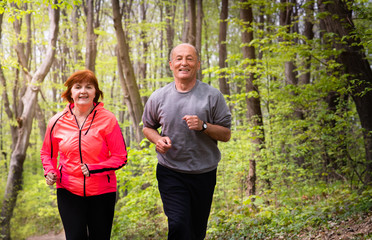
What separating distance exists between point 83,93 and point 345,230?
435cm

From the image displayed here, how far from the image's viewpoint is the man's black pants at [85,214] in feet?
10.6

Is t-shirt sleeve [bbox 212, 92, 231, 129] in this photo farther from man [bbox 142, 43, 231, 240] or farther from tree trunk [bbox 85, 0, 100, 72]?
tree trunk [bbox 85, 0, 100, 72]

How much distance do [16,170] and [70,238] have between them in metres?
10.8

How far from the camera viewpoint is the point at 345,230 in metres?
5.32

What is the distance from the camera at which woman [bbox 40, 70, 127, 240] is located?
10.6 feet

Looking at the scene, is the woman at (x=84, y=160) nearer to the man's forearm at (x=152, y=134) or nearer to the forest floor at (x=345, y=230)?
the man's forearm at (x=152, y=134)

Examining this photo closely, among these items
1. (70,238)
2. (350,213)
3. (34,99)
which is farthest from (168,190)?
(34,99)

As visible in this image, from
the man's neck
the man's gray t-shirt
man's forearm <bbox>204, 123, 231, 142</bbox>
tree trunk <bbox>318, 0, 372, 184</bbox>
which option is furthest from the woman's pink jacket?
tree trunk <bbox>318, 0, 372, 184</bbox>

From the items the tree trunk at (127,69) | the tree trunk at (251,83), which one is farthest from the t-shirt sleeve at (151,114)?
the tree trunk at (127,69)

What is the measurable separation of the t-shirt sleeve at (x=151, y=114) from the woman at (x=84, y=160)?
313 millimetres

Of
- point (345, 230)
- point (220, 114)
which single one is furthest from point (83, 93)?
point (345, 230)

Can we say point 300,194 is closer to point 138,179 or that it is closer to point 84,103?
point 138,179

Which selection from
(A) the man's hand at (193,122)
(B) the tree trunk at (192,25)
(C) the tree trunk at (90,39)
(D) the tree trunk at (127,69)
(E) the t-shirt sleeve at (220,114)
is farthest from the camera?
(C) the tree trunk at (90,39)

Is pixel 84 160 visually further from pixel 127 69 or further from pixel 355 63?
pixel 127 69
